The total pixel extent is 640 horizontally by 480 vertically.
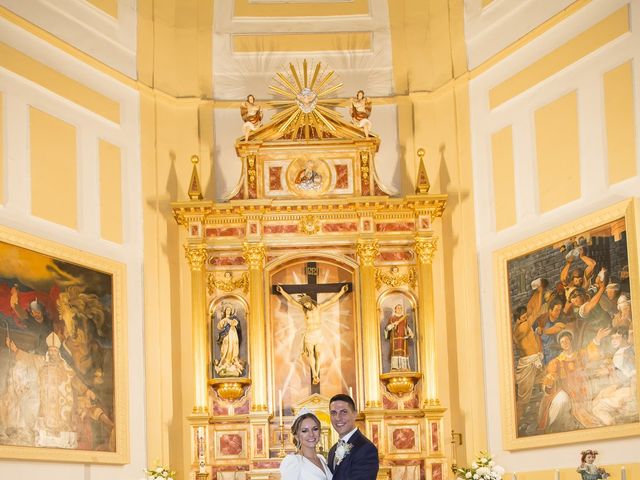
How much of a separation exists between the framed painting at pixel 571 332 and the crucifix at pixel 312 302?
8.20 ft

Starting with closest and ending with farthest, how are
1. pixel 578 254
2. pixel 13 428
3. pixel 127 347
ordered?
pixel 13 428 → pixel 578 254 → pixel 127 347

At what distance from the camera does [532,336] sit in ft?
49.6

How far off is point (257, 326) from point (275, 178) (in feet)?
7.51

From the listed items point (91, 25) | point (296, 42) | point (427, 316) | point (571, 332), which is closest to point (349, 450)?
point (571, 332)

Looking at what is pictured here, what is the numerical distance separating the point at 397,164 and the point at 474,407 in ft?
12.9

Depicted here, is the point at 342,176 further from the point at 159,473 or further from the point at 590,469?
the point at 590,469

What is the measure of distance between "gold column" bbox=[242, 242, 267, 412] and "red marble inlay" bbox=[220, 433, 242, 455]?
20.8 inches

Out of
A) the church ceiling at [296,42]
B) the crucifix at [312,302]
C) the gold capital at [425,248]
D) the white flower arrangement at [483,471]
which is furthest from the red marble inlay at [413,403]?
the church ceiling at [296,42]

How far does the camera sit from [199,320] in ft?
53.3

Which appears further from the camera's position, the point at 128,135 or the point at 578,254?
A: the point at 128,135

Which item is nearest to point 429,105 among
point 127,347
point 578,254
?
point 578,254

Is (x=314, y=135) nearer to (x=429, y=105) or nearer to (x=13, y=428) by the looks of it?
(x=429, y=105)

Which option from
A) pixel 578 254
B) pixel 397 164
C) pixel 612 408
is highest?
pixel 397 164

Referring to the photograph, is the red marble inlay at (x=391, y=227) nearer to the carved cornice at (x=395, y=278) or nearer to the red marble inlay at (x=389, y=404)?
the carved cornice at (x=395, y=278)
